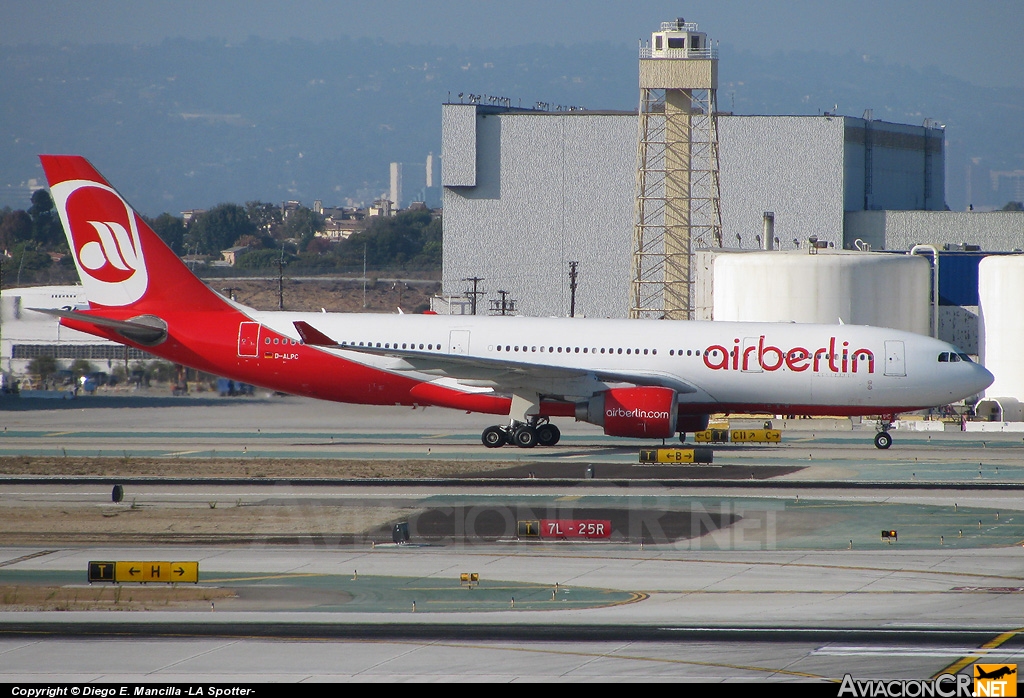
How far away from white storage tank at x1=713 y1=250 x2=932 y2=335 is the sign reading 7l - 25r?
3983 centimetres

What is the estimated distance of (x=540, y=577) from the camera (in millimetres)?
20391

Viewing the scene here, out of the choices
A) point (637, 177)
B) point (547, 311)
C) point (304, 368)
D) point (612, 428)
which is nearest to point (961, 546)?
point (612, 428)

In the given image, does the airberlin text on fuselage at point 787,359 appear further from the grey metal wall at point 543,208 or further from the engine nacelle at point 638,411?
the grey metal wall at point 543,208

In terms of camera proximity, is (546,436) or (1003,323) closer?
(546,436)

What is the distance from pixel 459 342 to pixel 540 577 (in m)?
19.3

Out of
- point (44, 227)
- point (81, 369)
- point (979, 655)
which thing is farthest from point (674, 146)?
point (44, 227)

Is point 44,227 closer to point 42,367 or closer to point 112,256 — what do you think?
point 42,367

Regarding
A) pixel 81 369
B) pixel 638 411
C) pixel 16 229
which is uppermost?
pixel 16 229

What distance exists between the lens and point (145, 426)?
4709 cm

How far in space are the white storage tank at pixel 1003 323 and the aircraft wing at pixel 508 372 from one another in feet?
74.9

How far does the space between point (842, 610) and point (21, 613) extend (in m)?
12.0

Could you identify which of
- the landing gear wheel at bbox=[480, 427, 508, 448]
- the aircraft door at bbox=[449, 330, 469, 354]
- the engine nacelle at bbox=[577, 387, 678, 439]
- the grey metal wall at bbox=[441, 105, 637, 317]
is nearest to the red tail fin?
the aircraft door at bbox=[449, 330, 469, 354]

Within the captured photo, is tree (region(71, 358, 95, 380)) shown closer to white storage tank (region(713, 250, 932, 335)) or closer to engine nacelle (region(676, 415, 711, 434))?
white storage tank (region(713, 250, 932, 335))

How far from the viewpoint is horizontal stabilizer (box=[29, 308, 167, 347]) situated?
39.2 meters
